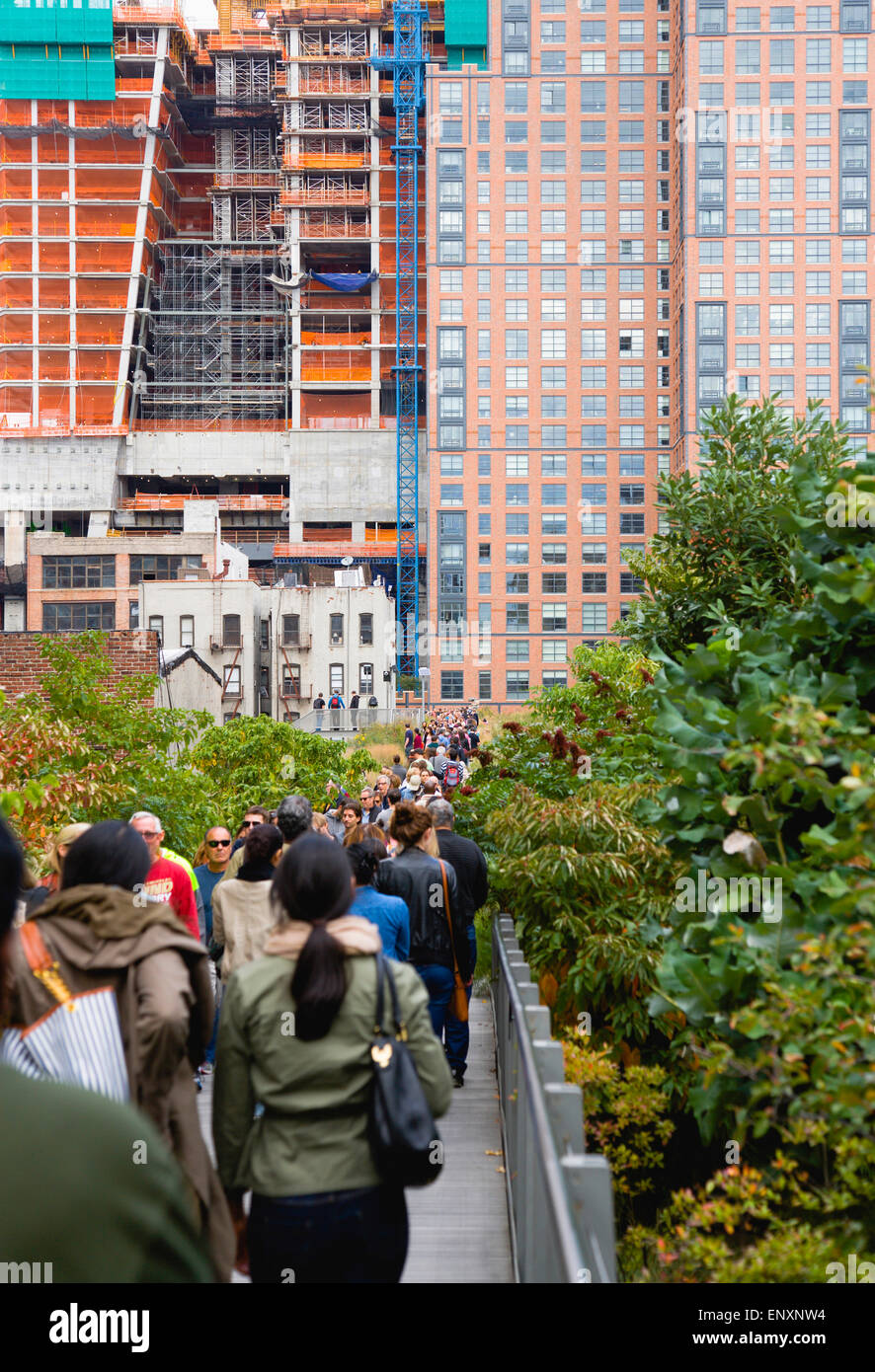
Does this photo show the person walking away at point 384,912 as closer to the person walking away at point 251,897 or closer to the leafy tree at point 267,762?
the person walking away at point 251,897

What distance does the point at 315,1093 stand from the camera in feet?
11.9

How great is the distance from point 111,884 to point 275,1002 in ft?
2.17

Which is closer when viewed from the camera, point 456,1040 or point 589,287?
point 456,1040

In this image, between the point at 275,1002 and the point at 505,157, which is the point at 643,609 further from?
the point at 505,157

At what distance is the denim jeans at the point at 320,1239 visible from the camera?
361 centimetres

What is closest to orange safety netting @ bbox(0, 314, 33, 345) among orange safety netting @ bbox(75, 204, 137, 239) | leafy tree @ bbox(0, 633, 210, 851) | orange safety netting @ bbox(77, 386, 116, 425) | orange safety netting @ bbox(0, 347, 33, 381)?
orange safety netting @ bbox(0, 347, 33, 381)

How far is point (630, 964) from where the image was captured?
8328 mm

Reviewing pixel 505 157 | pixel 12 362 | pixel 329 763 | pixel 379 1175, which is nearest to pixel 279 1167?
pixel 379 1175

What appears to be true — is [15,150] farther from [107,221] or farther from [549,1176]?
[549,1176]

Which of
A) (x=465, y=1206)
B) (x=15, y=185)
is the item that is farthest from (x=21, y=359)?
(x=465, y=1206)

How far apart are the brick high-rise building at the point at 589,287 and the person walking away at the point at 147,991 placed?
3521 inches

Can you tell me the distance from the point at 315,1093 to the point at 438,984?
449 centimetres

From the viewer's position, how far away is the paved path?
5.86 metres

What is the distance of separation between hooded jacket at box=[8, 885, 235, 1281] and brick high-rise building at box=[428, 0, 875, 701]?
89.5m
